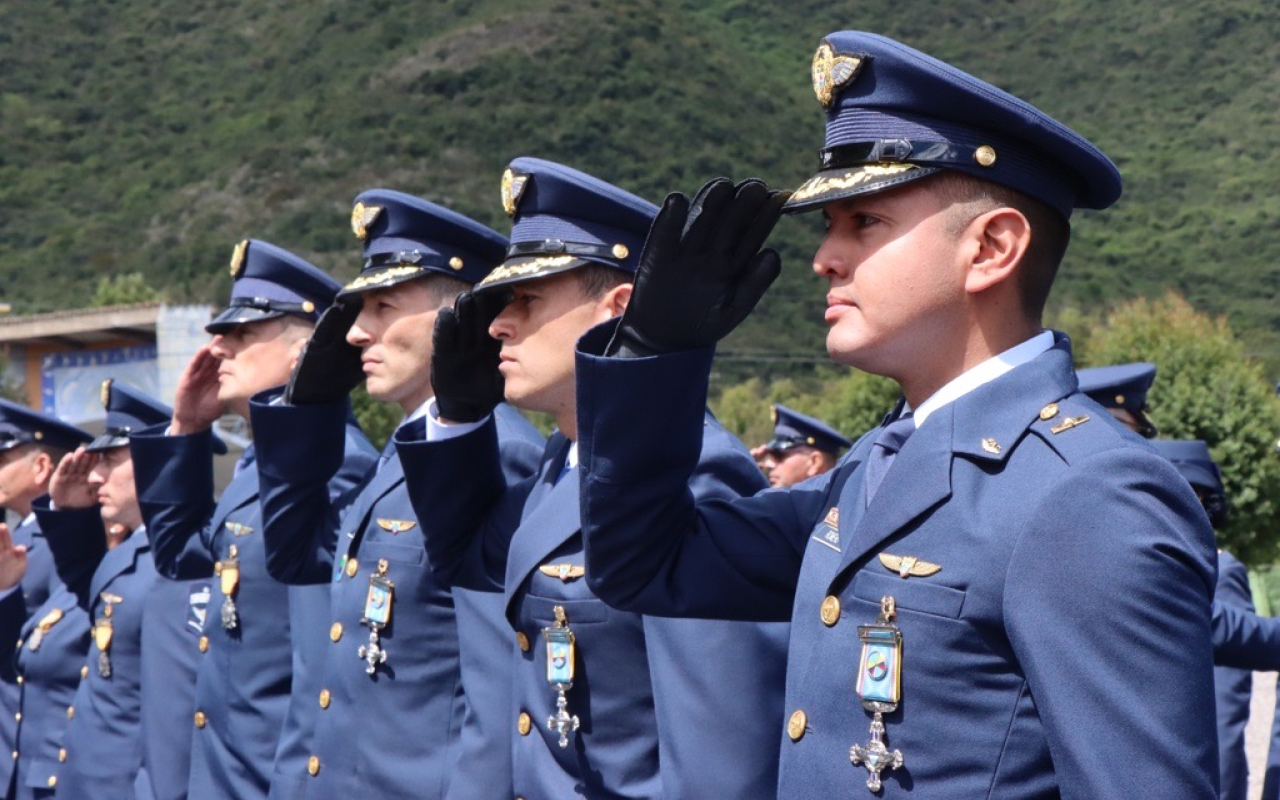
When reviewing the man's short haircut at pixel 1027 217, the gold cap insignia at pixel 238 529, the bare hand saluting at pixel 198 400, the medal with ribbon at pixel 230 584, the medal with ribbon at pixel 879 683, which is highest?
the man's short haircut at pixel 1027 217

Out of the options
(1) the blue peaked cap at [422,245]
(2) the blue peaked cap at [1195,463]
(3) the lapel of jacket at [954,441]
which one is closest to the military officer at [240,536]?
(1) the blue peaked cap at [422,245]

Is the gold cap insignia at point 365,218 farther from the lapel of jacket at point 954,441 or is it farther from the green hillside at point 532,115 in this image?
the green hillside at point 532,115

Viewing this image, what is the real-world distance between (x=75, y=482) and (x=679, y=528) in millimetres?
5162

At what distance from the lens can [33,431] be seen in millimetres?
8562

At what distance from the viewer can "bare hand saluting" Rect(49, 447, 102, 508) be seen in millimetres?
7332

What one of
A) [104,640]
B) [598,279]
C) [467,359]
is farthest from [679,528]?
[104,640]

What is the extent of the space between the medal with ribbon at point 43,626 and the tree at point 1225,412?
12.4 m

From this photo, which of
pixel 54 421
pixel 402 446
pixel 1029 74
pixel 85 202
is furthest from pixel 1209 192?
pixel 402 446

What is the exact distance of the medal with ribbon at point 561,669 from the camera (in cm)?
355

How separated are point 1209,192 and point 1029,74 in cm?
951

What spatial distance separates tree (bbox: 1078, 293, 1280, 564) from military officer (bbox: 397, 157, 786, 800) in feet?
45.9

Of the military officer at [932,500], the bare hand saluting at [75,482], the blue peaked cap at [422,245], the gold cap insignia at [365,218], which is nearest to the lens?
the military officer at [932,500]

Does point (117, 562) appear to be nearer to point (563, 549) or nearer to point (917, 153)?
point (563, 549)

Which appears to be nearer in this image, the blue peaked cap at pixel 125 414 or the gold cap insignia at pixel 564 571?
the gold cap insignia at pixel 564 571
